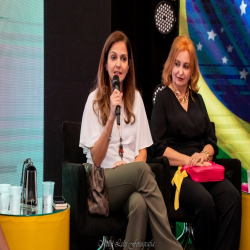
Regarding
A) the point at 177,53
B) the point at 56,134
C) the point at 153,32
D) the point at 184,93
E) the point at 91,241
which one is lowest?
the point at 91,241

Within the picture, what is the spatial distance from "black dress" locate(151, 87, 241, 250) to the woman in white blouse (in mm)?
237

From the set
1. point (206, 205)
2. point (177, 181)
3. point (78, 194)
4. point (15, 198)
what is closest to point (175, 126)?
point (177, 181)

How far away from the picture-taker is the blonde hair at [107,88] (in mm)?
3066

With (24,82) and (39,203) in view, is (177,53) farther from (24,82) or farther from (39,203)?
(39,203)

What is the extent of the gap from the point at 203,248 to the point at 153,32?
6.62 feet

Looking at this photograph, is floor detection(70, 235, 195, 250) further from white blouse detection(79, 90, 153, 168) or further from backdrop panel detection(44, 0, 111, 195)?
white blouse detection(79, 90, 153, 168)

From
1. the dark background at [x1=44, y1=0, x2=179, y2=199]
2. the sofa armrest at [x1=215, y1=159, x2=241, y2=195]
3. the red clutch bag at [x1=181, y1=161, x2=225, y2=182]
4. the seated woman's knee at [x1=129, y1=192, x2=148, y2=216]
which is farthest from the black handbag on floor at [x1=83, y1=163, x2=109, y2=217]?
the sofa armrest at [x1=215, y1=159, x2=241, y2=195]

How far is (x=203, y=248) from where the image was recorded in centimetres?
295

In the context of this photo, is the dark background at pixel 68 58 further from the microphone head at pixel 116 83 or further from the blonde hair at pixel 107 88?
the microphone head at pixel 116 83

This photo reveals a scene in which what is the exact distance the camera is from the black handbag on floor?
2781 millimetres

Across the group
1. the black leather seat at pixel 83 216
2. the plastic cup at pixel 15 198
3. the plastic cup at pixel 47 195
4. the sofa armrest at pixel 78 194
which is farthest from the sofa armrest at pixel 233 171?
the plastic cup at pixel 15 198

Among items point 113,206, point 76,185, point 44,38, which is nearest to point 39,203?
point 76,185

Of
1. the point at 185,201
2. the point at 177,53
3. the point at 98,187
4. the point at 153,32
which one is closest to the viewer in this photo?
the point at 98,187

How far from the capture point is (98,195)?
9.13 ft
